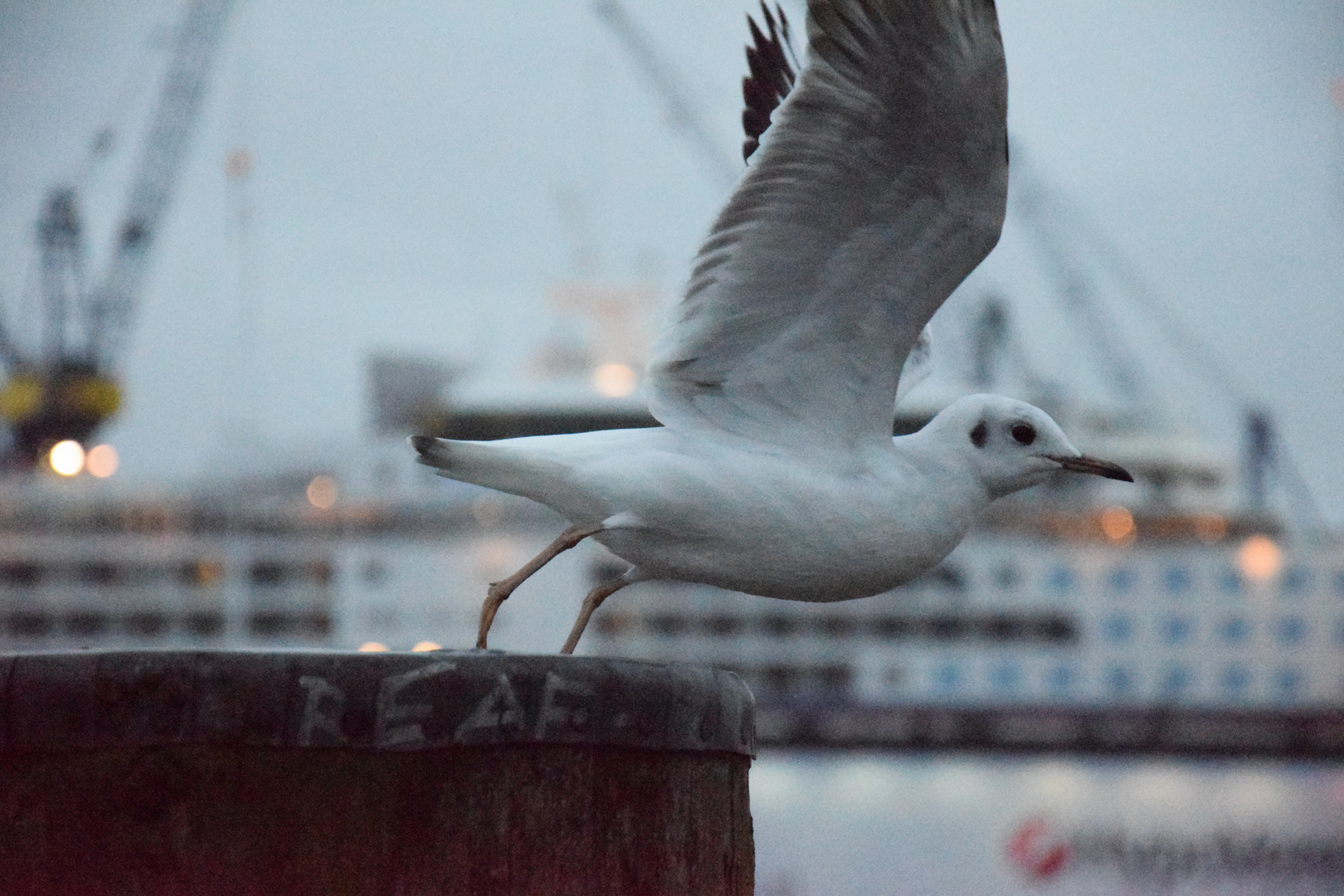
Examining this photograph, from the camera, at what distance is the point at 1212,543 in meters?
37.1

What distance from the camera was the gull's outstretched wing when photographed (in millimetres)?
3895

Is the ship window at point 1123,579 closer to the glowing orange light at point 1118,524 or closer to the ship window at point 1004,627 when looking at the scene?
the glowing orange light at point 1118,524

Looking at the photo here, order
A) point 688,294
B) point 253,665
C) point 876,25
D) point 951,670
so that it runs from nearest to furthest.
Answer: point 253,665 → point 876,25 → point 688,294 → point 951,670

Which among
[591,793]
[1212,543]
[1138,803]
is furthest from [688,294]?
[1212,543]

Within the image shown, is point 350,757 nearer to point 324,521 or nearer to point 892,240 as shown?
point 892,240

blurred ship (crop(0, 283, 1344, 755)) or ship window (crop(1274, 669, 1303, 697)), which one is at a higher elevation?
blurred ship (crop(0, 283, 1344, 755))

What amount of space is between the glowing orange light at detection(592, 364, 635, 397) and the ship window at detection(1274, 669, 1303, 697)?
14.4m

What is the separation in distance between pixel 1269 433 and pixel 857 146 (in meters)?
48.4

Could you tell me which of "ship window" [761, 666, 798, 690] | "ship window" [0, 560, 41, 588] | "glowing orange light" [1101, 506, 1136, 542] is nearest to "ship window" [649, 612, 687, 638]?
"ship window" [761, 666, 798, 690]

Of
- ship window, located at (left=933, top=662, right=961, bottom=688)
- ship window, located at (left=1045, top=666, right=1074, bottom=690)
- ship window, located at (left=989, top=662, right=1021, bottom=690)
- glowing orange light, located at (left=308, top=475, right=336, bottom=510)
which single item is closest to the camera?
ship window, located at (left=933, top=662, right=961, bottom=688)

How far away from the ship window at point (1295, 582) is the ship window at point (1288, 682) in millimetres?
1590

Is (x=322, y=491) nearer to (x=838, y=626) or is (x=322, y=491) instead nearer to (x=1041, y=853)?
(x=838, y=626)

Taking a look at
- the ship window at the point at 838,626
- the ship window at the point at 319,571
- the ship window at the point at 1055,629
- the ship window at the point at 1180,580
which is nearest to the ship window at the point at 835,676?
the ship window at the point at 838,626

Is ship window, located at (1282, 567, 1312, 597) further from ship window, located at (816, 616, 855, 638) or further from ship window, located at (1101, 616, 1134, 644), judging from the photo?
ship window, located at (816, 616, 855, 638)
